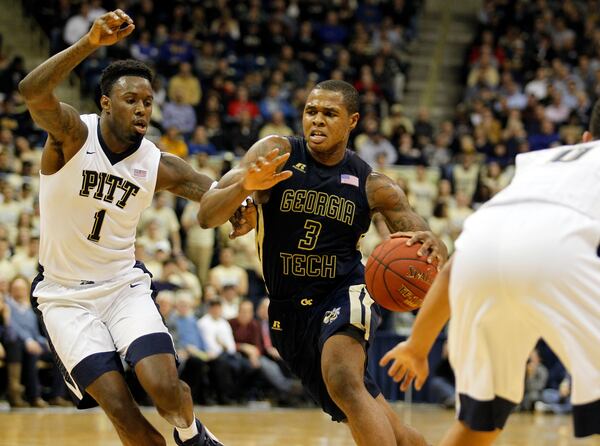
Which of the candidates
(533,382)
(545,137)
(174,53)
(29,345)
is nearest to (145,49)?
(174,53)

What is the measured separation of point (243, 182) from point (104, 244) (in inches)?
41.4

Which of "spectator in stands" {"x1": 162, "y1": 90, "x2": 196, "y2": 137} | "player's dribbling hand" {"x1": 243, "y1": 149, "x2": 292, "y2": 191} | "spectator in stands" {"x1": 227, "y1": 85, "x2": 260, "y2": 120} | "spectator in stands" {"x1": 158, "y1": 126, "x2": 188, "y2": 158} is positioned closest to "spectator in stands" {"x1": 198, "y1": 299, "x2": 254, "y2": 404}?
"spectator in stands" {"x1": 158, "y1": 126, "x2": 188, "y2": 158}

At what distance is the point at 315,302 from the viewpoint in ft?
21.5

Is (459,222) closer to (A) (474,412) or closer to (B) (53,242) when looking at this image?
(B) (53,242)

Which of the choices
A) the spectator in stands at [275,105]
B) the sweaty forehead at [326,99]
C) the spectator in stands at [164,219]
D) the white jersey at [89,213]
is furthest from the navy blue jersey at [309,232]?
the spectator in stands at [275,105]

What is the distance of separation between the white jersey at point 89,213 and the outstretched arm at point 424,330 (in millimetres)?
2465

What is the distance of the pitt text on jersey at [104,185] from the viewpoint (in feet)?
20.8

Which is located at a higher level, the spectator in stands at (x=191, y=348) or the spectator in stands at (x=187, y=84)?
the spectator in stands at (x=187, y=84)

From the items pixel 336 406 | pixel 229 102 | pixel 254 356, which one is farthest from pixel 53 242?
pixel 229 102

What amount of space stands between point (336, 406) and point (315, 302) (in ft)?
2.17

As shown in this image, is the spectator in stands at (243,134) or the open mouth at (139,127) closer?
the open mouth at (139,127)

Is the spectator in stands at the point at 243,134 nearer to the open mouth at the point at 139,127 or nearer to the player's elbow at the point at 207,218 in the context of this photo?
the open mouth at the point at 139,127

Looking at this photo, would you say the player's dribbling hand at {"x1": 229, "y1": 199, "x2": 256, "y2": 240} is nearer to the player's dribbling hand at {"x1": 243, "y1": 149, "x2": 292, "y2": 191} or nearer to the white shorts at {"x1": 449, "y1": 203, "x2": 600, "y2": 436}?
the player's dribbling hand at {"x1": 243, "y1": 149, "x2": 292, "y2": 191}

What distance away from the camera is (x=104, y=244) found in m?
6.43
